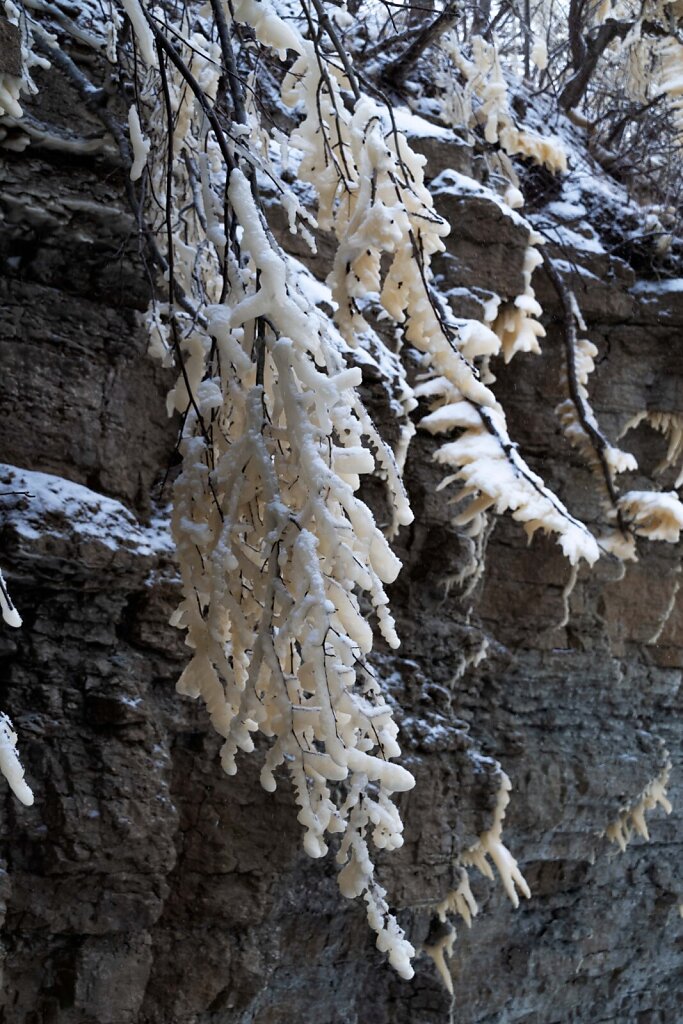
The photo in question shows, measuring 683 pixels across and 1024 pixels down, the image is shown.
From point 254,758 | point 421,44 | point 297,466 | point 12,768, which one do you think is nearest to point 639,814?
point 254,758

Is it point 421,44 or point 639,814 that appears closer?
point 421,44

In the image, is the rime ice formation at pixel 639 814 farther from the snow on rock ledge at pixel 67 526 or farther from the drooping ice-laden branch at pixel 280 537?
the drooping ice-laden branch at pixel 280 537

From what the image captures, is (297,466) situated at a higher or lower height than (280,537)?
higher

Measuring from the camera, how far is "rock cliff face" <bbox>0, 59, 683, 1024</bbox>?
413 cm

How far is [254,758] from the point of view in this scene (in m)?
4.68

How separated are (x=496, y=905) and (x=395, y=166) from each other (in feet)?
17.7

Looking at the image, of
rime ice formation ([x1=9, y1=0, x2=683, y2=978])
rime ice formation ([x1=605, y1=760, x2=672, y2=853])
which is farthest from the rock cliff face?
rime ice formation ([x1=9, y1=0, x2=683, y2=978])

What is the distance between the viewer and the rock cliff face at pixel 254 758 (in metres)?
4.13

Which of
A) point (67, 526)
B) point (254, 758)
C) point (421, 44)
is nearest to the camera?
point (67, 526)

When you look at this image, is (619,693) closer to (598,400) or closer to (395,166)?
(598,400)

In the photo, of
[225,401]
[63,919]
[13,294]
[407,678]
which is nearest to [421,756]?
[407,678]

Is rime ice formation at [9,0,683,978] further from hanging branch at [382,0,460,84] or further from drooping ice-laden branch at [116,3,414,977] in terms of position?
hanging branch at [382,0,460,84]

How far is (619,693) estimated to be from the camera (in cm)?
698

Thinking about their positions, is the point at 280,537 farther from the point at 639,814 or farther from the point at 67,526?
the point at 639,814
